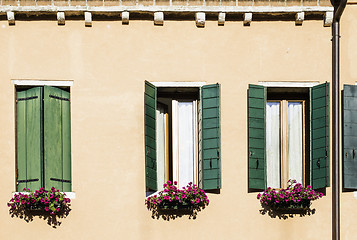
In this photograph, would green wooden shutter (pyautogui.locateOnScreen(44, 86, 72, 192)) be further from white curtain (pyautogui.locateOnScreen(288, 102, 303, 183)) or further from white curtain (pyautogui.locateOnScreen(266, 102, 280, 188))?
white curtain (pyautogui.locateOnScreen(288, 102, 303, 183))

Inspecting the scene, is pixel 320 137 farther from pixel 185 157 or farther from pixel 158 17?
pixel 158 17

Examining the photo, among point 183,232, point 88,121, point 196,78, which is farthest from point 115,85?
point 183,232

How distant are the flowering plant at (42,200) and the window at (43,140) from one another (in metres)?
0.26

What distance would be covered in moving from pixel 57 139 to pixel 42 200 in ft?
3.28

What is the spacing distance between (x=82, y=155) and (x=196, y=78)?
216 centimetres

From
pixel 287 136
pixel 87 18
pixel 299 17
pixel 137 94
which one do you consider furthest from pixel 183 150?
pixel 299 17

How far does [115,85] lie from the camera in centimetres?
885

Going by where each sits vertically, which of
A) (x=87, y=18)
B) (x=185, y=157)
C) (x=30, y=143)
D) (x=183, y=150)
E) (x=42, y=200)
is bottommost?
(x=42, y=200)

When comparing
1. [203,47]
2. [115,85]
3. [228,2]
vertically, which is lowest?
[115,85]

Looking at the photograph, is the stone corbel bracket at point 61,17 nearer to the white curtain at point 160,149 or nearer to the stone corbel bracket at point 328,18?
the white curtain at point 160,149

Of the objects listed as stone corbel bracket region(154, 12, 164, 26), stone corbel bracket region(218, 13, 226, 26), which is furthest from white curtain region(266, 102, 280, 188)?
stone corbel bracket region(154, 12, 164, 26)

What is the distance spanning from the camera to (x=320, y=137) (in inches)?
345

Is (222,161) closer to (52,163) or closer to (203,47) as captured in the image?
(203,47)

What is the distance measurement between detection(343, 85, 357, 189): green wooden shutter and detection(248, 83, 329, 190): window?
0.96 ft
